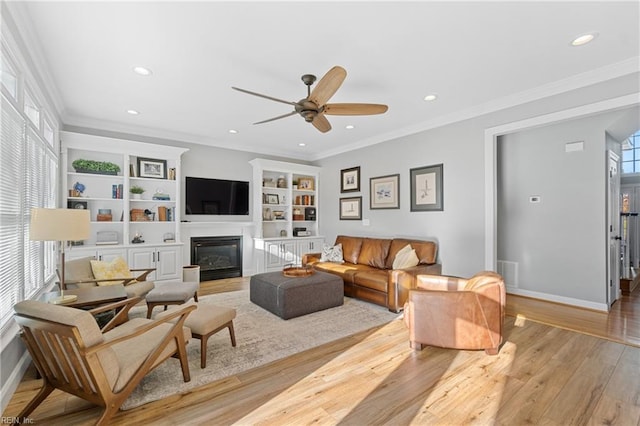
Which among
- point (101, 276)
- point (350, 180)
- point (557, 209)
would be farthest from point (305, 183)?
point (557, 209)

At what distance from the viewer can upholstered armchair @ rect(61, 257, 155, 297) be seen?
3268 millimetres

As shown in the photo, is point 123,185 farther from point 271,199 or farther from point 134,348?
point 134,348

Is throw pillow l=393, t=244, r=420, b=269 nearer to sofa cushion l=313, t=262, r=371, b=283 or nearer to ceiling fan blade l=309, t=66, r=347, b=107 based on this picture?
sofa cushion l=313, t=262, r=371, b=283

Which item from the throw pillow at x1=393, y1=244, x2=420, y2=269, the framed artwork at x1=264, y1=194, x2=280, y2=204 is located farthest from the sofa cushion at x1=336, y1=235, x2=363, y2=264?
the framed artwork at x1=264, y1=194, x2=280, y2=204

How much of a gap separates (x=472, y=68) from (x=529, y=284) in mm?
3380

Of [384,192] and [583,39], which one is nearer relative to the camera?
[583,39]

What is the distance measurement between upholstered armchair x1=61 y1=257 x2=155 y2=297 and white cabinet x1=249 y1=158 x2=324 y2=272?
2.68 m

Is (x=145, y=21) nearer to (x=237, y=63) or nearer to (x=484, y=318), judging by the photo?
(x=237, y=63)

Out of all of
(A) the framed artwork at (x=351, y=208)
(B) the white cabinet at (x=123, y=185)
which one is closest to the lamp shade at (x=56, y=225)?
(B) the white cabinet at (x=123, y=185)

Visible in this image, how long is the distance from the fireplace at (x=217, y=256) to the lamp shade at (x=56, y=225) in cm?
332

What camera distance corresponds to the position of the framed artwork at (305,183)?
7.02 meters

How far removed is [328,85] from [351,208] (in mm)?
3891

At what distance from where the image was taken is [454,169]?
4465 millimetres

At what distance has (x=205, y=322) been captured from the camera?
248 centimetres
